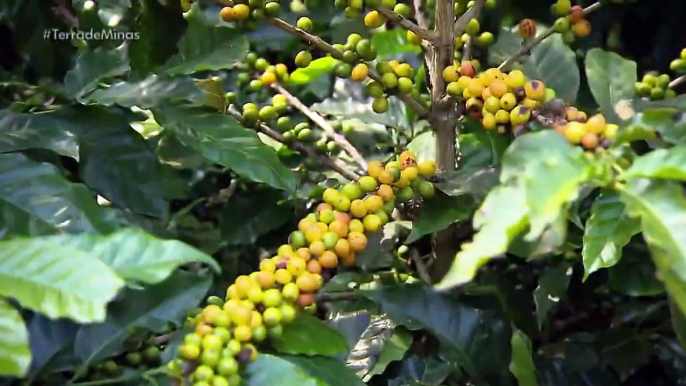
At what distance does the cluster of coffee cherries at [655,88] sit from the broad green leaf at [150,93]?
490 millimetres

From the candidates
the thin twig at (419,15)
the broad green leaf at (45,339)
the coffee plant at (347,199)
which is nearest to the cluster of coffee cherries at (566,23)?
the coffee plant at (347,199)

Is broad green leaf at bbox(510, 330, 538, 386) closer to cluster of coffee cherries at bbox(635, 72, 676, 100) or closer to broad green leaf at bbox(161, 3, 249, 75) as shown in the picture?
cluster of coffee cherries at bbox(635, 72, 676, 100)

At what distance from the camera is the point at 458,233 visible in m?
0.82

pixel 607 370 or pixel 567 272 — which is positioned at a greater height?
pixel 567 272

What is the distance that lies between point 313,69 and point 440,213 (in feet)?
1.03

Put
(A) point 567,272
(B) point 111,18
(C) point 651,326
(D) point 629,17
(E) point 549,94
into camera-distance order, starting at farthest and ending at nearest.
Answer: (B) point 111,18 → (D) point 629,17 → (C) point 651,326 → (A) point 567,272 → (E) point 549,94

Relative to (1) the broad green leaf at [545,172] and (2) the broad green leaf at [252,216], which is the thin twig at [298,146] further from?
(1) the broad green leaf at [545,172]

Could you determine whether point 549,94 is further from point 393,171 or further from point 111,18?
point 111,18

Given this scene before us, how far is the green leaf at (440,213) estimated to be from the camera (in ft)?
2.27

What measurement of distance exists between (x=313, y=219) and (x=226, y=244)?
33cm

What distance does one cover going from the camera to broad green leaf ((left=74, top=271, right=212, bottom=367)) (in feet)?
1.91

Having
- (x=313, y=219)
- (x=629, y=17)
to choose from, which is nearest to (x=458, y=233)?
(x=313, y=219)

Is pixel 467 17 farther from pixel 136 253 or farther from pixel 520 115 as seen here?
pixel 136 253

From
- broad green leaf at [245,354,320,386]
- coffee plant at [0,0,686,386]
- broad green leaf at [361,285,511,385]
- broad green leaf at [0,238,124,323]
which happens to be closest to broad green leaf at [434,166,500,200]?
coffee plant at [0,0,686,386]
